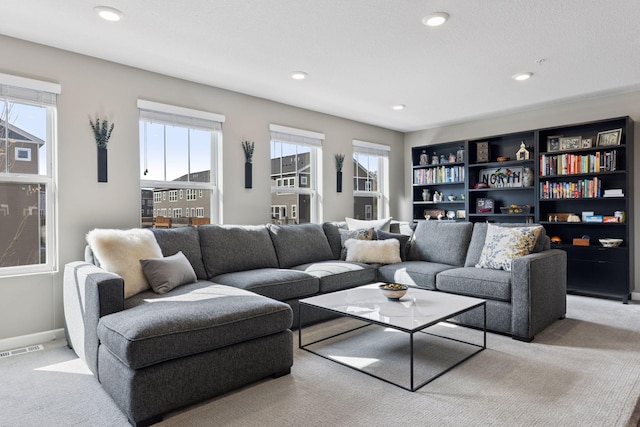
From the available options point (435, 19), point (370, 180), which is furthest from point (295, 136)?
point (435, 19)

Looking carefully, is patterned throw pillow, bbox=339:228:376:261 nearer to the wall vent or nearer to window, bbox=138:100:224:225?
window, bbox=138:100:224:225

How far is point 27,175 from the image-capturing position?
307cm

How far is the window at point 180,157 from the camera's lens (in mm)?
3758

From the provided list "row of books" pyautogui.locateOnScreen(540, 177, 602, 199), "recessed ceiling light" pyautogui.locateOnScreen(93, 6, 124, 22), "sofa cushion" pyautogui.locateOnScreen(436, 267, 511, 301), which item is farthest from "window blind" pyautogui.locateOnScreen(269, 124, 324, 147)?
"row of books" pyautogui.locateOnScreen(540, 177, 602, 199)

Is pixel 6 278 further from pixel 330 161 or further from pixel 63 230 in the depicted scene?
pixel 330 161

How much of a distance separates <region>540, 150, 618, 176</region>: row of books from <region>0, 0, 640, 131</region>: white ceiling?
72 centimetres

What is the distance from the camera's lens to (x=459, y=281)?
3381 mm

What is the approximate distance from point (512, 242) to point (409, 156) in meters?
3.46

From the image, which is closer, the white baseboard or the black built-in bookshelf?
the white baseboard

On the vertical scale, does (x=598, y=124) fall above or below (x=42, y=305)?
above

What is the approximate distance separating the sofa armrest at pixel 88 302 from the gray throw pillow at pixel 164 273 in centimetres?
30

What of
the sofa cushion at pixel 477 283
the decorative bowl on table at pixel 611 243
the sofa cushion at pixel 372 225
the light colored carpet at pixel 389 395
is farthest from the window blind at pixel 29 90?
the decorative bowl on table at pixel 611 243

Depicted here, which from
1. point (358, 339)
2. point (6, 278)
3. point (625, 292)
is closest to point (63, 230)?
point (6, 278)

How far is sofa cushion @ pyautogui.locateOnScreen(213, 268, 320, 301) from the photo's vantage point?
3.06 meters
